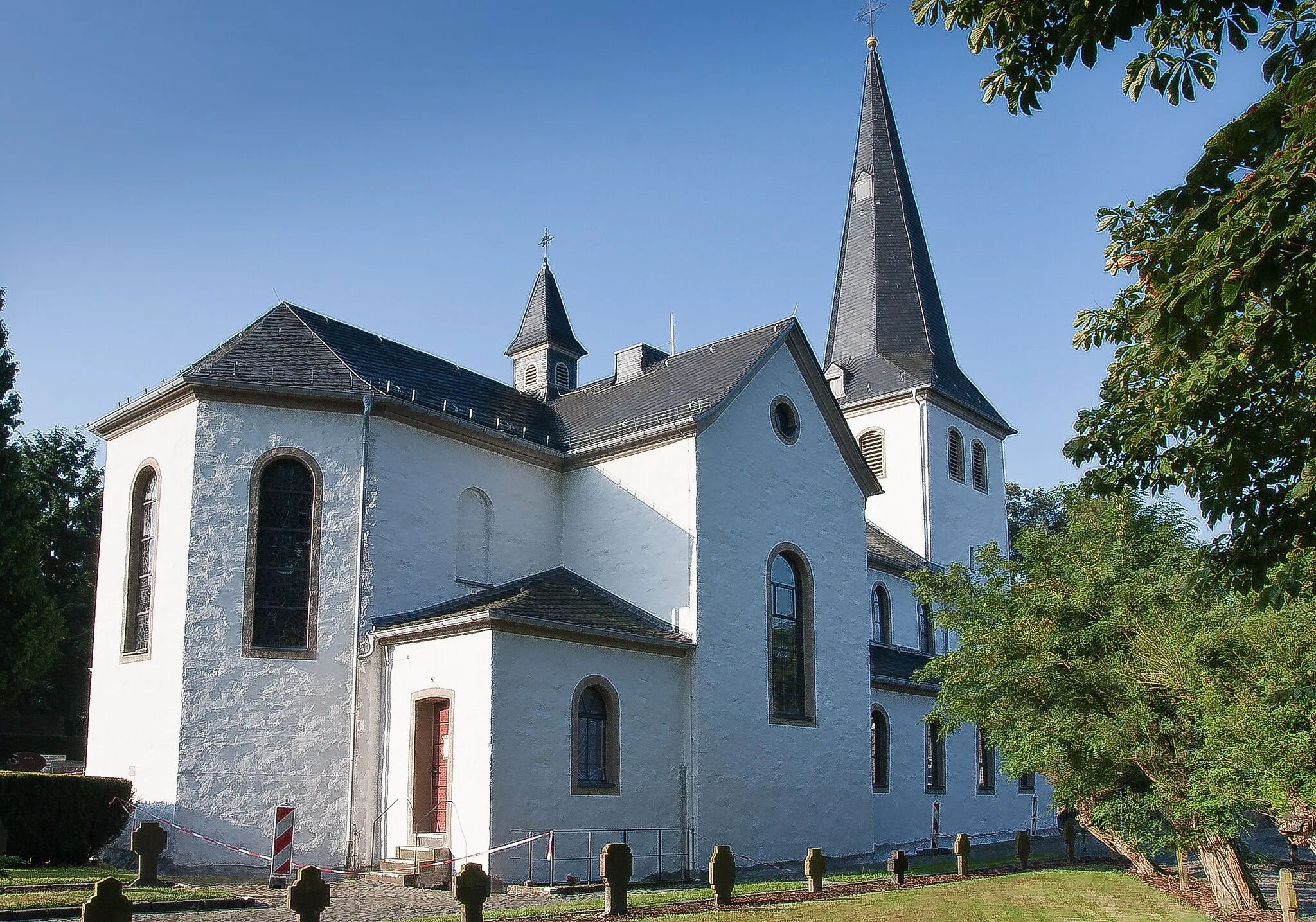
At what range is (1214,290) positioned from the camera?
6.54 metres

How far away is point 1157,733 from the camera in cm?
1573

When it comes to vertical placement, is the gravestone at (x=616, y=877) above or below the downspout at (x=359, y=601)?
below

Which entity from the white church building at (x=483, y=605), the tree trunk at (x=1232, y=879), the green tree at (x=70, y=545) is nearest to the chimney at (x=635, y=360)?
the white church building at (x=483, y=605)

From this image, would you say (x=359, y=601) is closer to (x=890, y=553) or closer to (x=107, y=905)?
(x=107, y=905)

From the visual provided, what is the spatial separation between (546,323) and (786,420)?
26.7 ft

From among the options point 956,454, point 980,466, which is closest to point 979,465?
point 980,466

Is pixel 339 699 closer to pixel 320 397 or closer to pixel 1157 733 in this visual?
pixel 320 397

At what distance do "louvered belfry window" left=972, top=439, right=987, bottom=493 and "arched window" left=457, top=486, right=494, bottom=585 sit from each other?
20.9 meters

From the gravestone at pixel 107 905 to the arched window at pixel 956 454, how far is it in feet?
98.7

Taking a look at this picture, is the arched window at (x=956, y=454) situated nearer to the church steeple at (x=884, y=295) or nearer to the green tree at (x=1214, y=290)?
the church steeple at (x=884, y=295)

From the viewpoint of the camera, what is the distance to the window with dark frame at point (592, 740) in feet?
62.3

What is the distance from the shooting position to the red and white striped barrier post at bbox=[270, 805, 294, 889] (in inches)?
607

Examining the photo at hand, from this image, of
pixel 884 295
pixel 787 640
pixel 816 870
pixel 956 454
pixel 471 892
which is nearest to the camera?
pixel 471 892

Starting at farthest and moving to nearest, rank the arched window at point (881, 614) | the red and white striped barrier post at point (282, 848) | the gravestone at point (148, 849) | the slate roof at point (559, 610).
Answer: the arched window at point (881, 614)
the slate roof at point (559, 610)
the red and white striped barrier post at point (282, 848)
the gravestone at point (148, 849)
